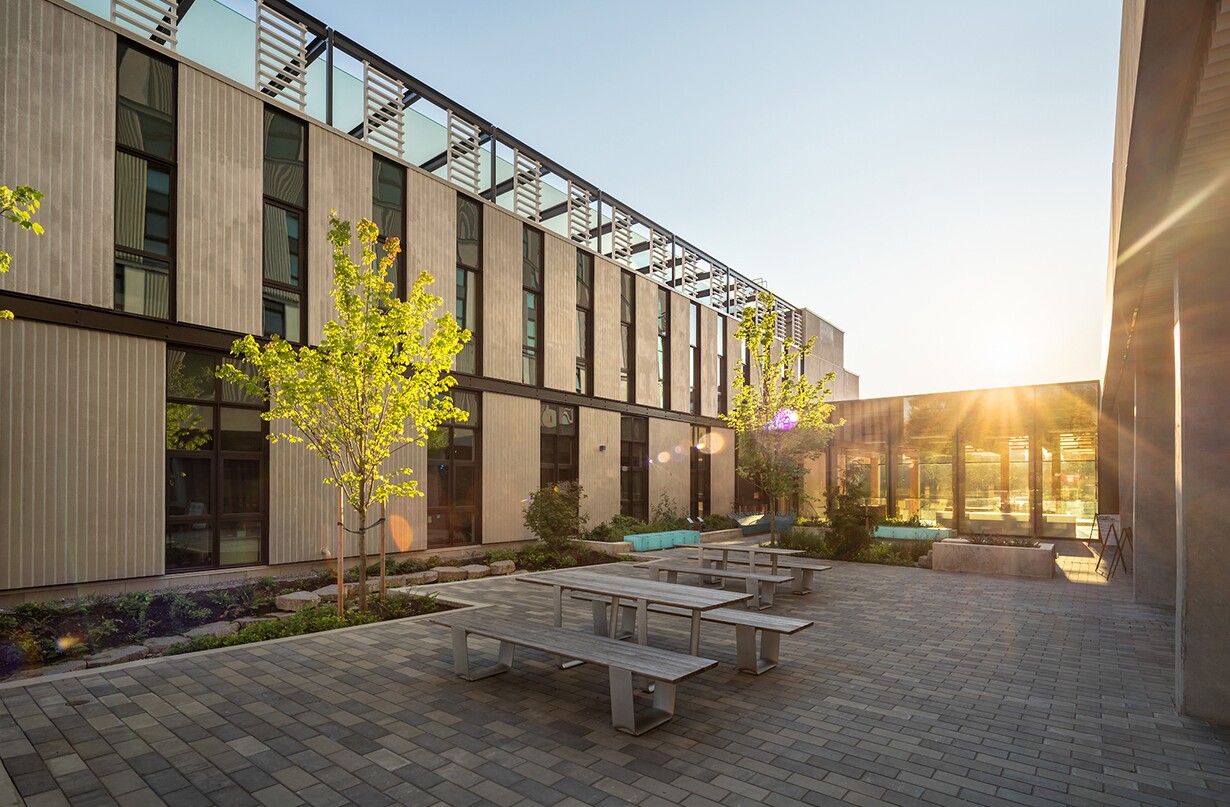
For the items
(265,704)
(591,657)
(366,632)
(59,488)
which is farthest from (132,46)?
(591,657)

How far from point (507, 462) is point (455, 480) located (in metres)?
1.69

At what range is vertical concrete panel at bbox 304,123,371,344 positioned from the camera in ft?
43.3

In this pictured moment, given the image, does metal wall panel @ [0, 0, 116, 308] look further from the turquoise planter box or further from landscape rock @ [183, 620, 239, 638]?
the turquoise planter box

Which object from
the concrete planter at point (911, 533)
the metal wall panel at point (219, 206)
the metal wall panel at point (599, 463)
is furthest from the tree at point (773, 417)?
the metal wall panel at point (219, 206)

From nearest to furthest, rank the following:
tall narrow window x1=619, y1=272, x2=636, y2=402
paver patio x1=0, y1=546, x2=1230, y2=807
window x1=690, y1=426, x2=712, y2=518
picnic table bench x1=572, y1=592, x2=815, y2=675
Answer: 1. paver patio x1=0, y1=546, x2=1230, y2=807
2. picnic table bench x1=572, y1=592, x2=815, y2=675
3. tall narrow window x1=619, y1=272, x2=636, y2=402
4. window x1=690, y1=426, x2=712, y2=518

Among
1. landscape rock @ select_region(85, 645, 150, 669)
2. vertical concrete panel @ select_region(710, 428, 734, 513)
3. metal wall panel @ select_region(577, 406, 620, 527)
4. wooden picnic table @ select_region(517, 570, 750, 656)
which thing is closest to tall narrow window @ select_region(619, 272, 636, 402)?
metal wall panel @ select_region(577, 406, 620, 527)

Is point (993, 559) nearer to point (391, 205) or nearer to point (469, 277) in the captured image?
point (469, 277)

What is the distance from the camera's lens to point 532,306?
18781 mm

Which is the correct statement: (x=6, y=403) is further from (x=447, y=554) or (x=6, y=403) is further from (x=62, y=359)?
(x=447, y=554)

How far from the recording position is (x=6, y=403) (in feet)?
30.5

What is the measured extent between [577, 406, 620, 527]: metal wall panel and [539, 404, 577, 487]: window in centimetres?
25

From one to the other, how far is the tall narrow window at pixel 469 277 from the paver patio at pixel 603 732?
9.25 metres

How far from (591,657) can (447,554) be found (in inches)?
424

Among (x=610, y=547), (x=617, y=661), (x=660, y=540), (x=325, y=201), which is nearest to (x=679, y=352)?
(x=660, y=540)
